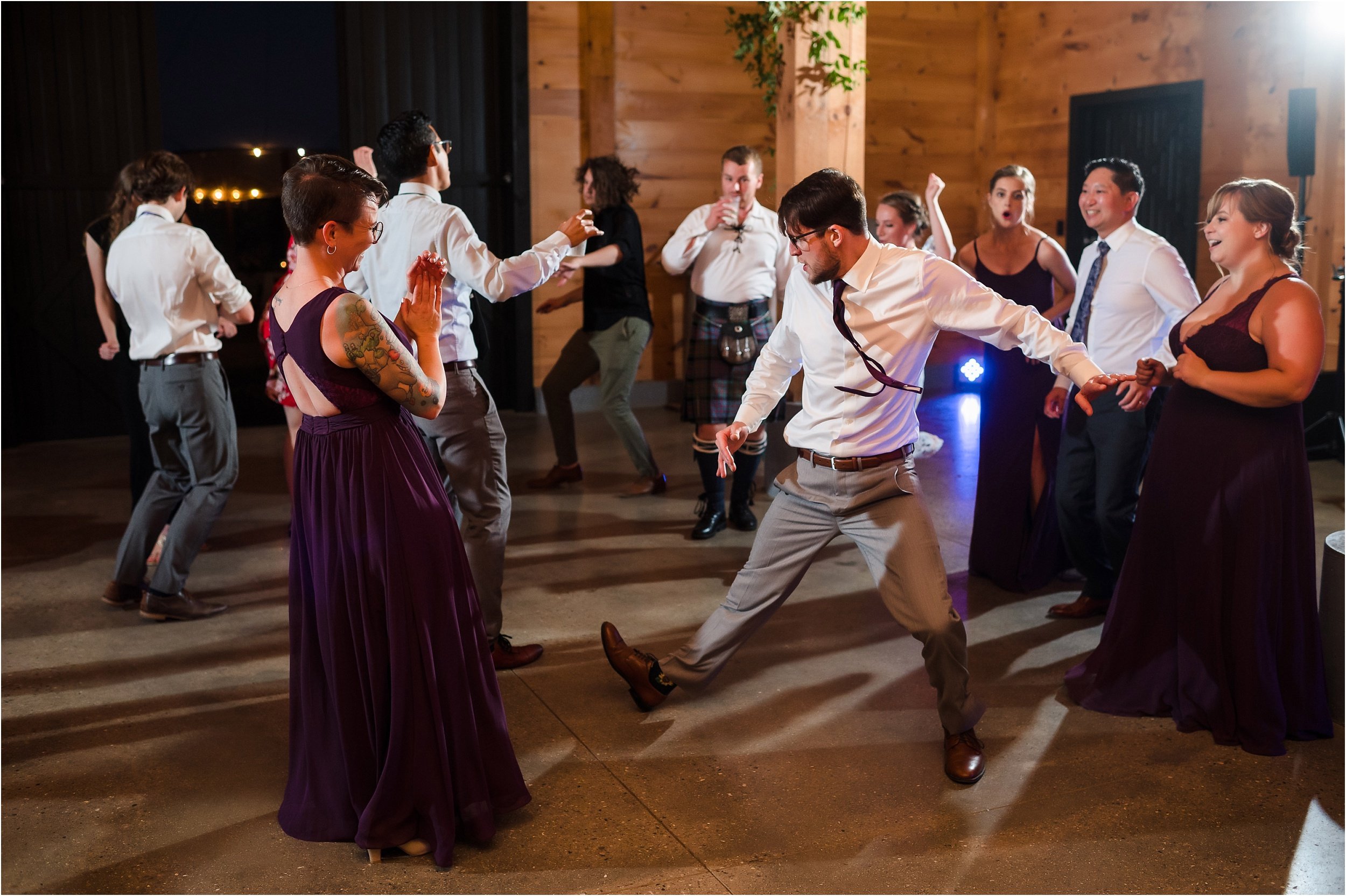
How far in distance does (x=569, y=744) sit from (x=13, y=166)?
5.88 metres

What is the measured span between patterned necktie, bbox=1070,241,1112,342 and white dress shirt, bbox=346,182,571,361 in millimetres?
1677

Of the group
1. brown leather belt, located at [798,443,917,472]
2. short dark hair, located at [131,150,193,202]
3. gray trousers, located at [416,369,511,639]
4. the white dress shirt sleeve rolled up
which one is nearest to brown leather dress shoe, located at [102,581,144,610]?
short dark hair, located at [131,150,193,202]

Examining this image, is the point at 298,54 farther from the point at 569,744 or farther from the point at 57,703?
the point at 569,744

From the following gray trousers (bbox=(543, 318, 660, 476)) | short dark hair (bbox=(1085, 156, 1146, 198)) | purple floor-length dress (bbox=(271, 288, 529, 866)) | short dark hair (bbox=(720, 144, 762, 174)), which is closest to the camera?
purple floor-length dress (bbox=(271, 288, 529, 866))

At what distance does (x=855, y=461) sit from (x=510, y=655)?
4.44 feet

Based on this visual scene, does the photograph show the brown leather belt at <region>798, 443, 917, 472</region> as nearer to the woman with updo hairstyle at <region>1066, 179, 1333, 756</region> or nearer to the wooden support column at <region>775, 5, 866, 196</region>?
the woman with updo hairstyle at <region>1066, 179, 1333, 756</region>

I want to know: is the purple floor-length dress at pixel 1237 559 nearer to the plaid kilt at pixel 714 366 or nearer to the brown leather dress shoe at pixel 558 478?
the plaid kilt at pixel 714 366

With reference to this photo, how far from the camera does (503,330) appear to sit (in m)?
8.22

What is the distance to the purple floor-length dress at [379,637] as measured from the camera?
235 centimetres

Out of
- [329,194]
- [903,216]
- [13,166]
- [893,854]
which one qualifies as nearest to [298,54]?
[13,166]

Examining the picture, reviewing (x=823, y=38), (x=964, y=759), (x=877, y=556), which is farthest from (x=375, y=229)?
(x=823, y=38)

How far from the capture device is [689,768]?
285cm

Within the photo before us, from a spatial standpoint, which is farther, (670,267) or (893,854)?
(670,267)

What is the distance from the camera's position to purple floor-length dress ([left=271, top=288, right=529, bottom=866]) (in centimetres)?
235
